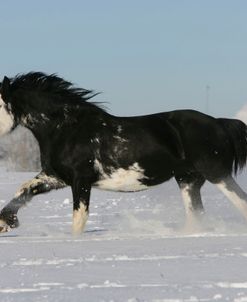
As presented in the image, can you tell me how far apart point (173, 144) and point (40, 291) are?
13.8 ft

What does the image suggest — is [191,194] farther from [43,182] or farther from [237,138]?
[43,182]

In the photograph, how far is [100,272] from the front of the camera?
4766 mm

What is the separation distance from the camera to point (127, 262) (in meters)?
5.19

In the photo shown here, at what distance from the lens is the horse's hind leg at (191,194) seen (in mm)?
8398

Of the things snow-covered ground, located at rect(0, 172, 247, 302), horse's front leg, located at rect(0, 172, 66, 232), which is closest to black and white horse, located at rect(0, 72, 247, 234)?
horse's front leg, located at rect(0, 172, 66, 232)

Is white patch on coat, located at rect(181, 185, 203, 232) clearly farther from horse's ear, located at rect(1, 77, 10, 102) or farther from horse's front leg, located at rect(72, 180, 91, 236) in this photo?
horse's ear, located at rect(1, 77, 10, 102)

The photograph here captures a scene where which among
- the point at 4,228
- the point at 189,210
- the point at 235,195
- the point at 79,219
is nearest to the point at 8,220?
the point at 4,228

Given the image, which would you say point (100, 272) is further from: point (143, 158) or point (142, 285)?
point (143, 158)

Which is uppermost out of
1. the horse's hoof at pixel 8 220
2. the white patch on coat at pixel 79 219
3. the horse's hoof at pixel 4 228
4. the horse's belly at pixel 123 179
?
the horse's belly at pixel 123 179

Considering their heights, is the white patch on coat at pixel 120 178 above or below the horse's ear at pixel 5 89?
below

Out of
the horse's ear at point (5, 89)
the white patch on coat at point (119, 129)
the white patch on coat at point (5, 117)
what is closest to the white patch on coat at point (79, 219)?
the white patch on coat at point (119, 129)

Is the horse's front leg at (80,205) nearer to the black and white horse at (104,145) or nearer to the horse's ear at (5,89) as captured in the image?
the black and white horse at (104,145)

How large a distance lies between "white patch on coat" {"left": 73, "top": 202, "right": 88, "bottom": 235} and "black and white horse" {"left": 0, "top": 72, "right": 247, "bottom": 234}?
0.04 ft

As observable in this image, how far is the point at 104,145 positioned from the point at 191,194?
140cm
